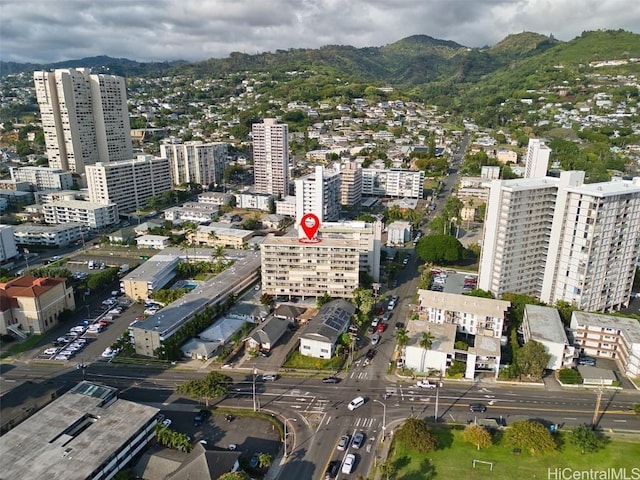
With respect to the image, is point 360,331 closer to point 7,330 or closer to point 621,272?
point 621,272

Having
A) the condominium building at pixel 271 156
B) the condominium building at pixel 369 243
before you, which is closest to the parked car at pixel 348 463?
the condominium building at pixel 369 243

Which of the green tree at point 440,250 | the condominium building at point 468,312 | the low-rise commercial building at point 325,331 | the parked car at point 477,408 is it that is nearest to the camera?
the parked car at point 477,408

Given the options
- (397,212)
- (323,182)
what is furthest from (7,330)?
(397,212)

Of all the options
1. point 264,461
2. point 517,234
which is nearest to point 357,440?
point 264,461

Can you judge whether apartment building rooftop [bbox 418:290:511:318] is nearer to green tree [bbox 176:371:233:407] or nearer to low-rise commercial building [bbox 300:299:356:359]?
low-rise commercial building [bbox 300:299:356:359]

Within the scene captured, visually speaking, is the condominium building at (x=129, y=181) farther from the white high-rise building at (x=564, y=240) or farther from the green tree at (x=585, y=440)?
the green tree at (x=585, y=440)

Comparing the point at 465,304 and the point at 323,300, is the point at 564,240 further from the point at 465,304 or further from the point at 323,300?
the point at 323,300
